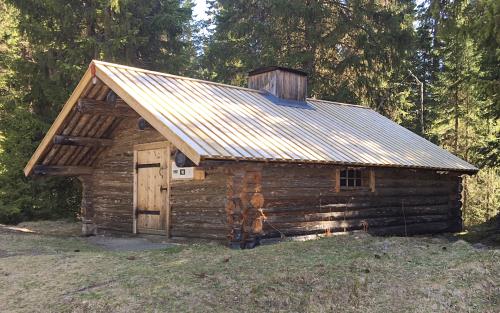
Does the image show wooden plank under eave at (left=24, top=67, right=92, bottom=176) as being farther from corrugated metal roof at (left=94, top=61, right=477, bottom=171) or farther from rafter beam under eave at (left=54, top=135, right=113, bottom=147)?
corrugated metal roof at (left=94, top=61, right=477, bottom=171)

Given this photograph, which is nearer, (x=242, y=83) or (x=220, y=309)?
(x=220, y=309)

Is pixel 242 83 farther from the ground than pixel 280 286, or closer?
farther from the ground

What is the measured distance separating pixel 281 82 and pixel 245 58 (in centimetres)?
937

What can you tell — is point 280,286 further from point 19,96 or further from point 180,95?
point 19,96

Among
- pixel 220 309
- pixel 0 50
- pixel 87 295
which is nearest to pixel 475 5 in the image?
pixel 220 309

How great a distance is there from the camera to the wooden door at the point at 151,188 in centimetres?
1288

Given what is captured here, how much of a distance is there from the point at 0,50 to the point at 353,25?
53.1 ft

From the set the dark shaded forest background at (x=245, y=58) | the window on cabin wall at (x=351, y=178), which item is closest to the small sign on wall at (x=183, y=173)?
the window on cabin wall at (x=351, y=178)

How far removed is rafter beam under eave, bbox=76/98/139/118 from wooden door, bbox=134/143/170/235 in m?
1.20

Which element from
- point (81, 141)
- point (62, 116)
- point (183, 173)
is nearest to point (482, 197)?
point (183, 173)

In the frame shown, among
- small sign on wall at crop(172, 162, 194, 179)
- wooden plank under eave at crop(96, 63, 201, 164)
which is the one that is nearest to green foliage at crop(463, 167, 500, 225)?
small sign on wall at crop(172, 162, 194, 179)

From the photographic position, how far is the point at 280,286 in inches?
270

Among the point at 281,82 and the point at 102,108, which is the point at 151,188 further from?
the point at 281,82

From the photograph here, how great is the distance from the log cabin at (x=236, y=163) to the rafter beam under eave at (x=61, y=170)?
0.03 meters
